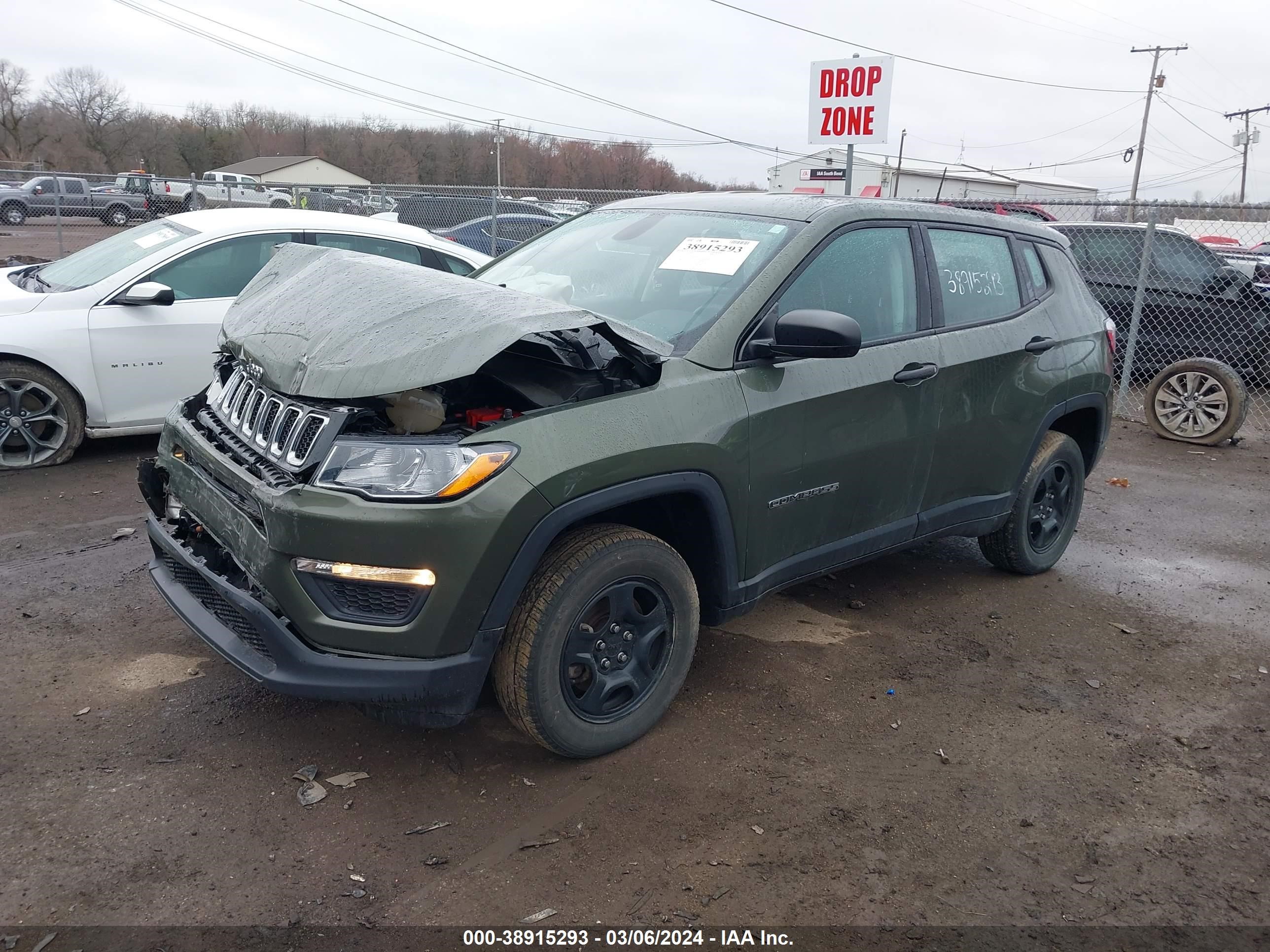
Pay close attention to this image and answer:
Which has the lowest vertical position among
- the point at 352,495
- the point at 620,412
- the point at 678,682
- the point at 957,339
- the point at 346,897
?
the point at 346,897

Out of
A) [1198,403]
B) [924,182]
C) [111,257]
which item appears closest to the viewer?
[111,257]

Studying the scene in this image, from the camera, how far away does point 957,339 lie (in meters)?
4.15

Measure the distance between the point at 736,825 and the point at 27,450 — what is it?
5420mm

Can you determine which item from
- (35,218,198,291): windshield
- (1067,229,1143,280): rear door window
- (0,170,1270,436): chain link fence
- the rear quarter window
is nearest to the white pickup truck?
(0,170,1270,436): chain link fence

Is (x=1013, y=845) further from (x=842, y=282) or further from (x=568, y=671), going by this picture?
(x=842, y=282)

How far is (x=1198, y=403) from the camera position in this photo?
349 inches

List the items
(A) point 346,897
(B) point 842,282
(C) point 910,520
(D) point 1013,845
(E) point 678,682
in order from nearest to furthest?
(A) point 346,897 < (D) point 1013,845 < (E) point 678,682 < (B) point 842,282 < (C) point 910,520

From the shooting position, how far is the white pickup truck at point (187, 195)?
15.2m

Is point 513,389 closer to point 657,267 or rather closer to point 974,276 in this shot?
point 657,267

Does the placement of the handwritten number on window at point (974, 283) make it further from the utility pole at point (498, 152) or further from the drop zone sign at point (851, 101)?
the utility pole at point (498, 152)

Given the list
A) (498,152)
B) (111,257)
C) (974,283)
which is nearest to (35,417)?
(111,257)

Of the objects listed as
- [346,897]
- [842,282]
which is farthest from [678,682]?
[842,282]

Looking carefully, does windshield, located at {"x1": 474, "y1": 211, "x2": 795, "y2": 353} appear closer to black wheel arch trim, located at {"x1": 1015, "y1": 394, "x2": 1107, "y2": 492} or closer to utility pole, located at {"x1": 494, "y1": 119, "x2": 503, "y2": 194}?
black wheel arch trim, located at {"x1": 1015, "y1": 394, "x2": 1107, "y2": 492}

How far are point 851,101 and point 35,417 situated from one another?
9.06 meters
